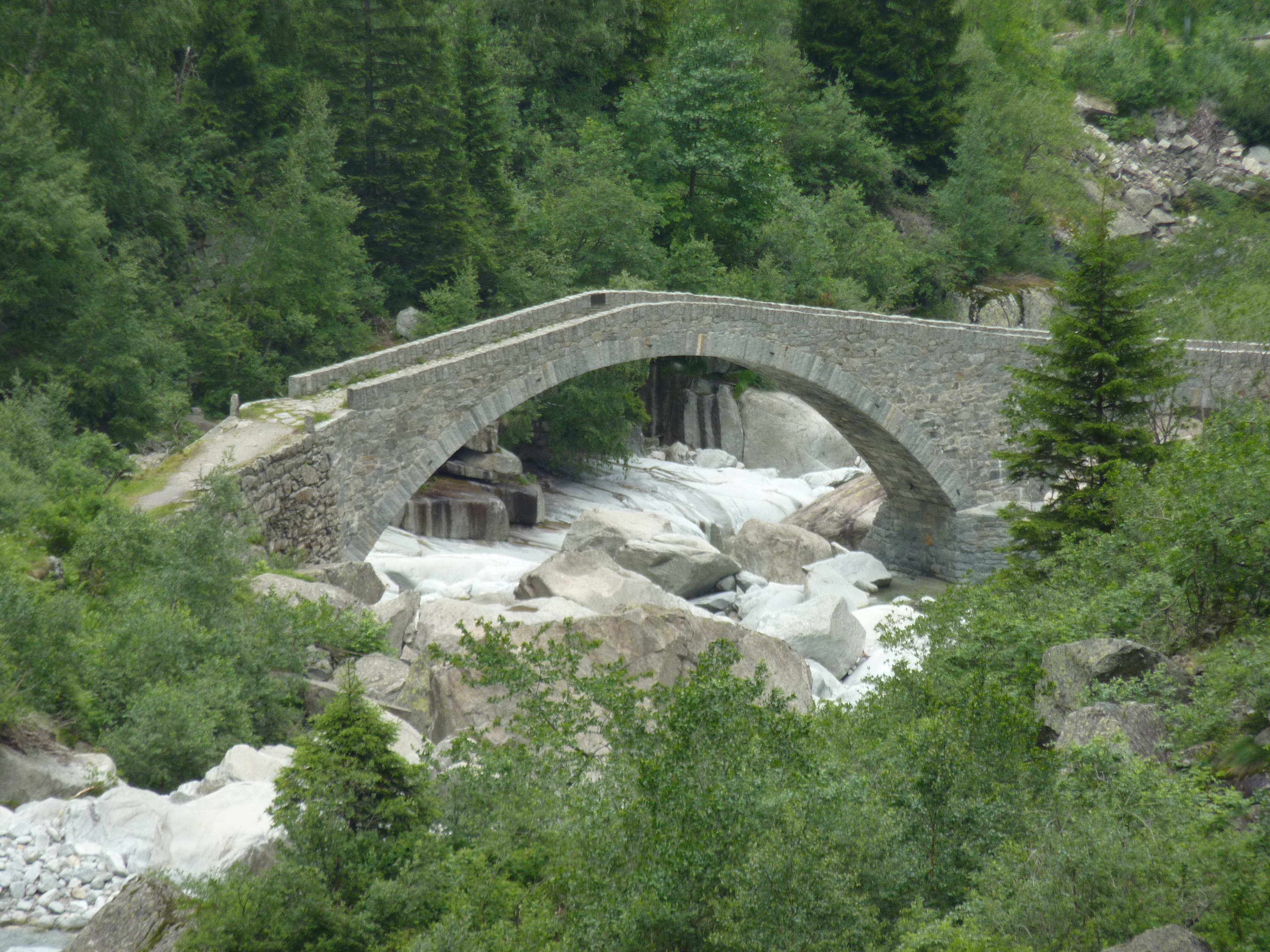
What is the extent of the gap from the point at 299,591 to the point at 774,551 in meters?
9.32

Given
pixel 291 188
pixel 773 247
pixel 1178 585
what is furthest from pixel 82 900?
pixel 773 247

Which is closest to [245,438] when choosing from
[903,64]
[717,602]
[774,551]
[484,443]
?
[717,602]

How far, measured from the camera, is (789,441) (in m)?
25.5

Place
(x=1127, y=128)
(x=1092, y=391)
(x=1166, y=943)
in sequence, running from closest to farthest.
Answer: (x=1166, y=943)
(x=1092, y=391)
(x=1127, y=128)

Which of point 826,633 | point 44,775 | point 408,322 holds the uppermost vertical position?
point 408,322

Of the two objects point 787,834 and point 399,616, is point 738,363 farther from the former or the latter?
point 787,834

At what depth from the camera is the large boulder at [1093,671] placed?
5594 mm

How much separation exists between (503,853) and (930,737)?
72.8 inches

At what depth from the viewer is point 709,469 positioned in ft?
79.5

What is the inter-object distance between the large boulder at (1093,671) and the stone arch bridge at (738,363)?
293 inches

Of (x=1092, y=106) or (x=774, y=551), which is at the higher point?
(x=1092, y=106)

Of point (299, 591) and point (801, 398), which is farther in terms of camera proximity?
point (801, 398)

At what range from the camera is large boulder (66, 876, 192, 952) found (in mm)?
4035

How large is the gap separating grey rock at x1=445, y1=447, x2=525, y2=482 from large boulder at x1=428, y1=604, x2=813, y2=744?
9.75 m
